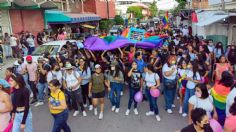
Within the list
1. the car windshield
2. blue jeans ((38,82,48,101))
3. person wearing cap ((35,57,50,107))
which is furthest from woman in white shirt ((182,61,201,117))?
the car windshield

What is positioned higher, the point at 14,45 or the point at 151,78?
the point at 14,45

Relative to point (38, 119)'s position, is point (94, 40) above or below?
above

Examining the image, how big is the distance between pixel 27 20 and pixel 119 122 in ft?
49.9

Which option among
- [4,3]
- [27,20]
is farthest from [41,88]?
[27,20]

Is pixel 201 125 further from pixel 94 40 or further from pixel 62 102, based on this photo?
pixel 94 40

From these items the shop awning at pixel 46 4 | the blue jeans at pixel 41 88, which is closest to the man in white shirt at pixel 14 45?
the shop awning at pixel 46 4

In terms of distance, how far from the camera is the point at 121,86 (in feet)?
26.0

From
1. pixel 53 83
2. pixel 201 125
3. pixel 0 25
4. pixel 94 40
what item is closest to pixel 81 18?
pixel 0 25

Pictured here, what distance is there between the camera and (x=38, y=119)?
7820 mm

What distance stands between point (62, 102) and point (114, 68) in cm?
257

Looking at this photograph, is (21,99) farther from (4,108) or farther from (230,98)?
(230,98)

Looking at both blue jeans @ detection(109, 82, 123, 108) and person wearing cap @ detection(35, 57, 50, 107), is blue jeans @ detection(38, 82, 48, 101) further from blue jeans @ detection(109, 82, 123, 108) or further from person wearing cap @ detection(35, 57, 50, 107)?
blue jeans @ detection(109, 82, 123, 108)

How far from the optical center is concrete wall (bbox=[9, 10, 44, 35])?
61.1ft

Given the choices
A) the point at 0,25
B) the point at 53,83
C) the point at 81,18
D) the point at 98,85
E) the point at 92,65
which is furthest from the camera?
the point at 81,18
